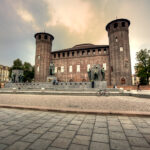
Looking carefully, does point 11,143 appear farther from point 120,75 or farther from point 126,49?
point 126,49

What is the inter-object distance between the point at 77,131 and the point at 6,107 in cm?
454

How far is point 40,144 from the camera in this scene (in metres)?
1.83

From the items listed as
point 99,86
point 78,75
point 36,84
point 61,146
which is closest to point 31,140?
point 61,146

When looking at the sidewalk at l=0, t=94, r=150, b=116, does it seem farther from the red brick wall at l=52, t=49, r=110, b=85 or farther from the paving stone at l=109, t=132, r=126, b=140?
the red brick wall at l=52, t=49, r=110, b=85

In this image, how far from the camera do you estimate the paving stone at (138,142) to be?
1.81 meters

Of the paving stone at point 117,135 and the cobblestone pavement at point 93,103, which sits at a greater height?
the paving stone at point 117,135

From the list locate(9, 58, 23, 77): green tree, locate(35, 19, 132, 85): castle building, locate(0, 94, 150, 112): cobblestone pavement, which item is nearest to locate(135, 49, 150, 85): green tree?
locate(35, 19, 132, 85): castle building

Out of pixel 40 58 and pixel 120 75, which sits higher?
pixel 40 58

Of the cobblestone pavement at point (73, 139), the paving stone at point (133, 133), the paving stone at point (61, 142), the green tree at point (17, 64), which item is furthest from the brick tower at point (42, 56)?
the paving stone at point (133, 133)

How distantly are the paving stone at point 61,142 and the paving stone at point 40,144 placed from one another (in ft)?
0.44

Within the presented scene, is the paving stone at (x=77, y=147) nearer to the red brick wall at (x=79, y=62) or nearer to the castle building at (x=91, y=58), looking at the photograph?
the castle building at (x=91, y=58)

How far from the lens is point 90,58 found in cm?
3272

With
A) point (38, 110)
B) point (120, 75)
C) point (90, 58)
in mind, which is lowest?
point (38, 110)

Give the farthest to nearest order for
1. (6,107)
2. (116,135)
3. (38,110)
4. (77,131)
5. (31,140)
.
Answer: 1. (6,107)
2. (38,110)
3. (77,131)
4. (116,135)
5. (31,140)
